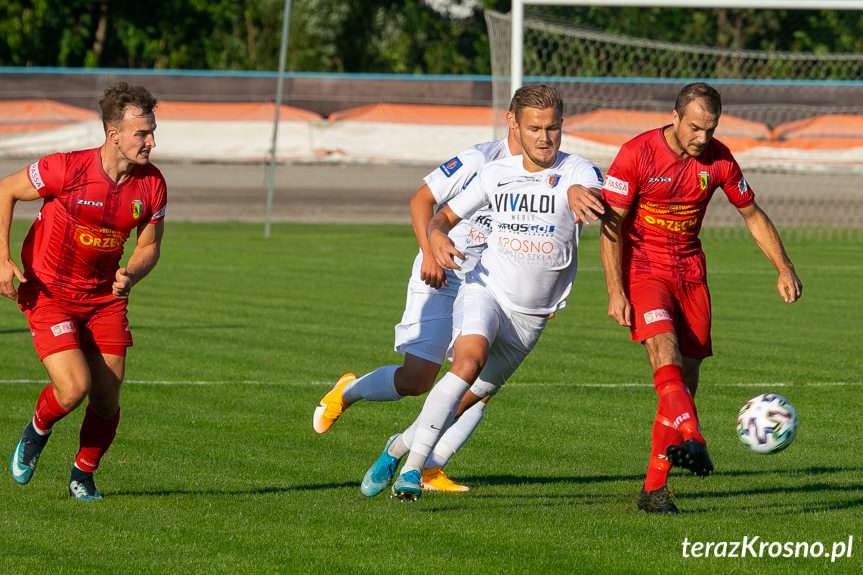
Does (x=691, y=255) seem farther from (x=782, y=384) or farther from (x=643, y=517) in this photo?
(x=782, y=384)

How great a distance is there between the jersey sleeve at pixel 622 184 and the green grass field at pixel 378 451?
5.04 feet

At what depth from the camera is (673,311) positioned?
6938 mm

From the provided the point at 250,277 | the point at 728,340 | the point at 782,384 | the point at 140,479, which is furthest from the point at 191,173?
the point at 140,479

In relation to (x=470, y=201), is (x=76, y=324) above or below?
below

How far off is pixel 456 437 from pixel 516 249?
1.22 metres

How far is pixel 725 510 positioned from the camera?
678 cm

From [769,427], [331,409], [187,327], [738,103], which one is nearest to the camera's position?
[769,427]

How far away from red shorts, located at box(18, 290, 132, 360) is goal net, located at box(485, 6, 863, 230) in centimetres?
1828

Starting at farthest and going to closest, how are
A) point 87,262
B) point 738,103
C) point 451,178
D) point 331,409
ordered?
point 738,103
point 331,409
point 451,178
point 87,262

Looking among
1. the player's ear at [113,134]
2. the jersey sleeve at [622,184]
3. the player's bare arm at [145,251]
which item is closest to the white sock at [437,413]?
the jersey sleeve at [622,184]

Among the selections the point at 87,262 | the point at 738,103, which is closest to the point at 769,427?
the point at 87,262

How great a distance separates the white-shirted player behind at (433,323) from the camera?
712cm

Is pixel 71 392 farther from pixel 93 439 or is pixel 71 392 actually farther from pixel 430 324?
pixel 430 324

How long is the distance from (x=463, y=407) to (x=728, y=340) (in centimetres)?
727
